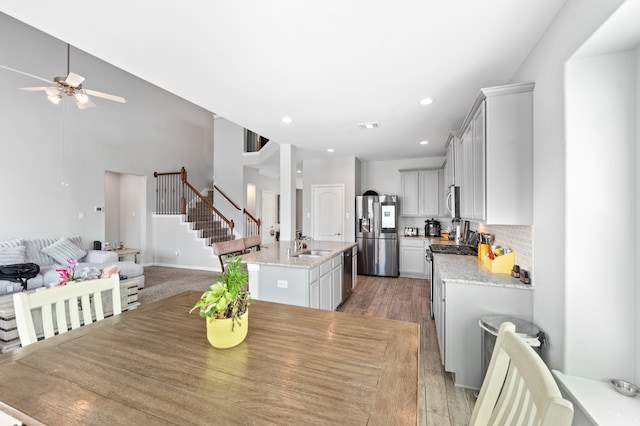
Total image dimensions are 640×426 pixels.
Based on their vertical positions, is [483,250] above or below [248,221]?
below

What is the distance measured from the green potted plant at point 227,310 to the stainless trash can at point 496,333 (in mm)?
1711

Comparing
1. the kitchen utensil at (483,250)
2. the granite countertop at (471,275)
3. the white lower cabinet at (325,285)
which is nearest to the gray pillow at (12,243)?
the white lower cabinet at (325,285)

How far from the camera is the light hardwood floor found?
6.41ft

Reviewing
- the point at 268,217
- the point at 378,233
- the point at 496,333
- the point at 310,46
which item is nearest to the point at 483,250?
the point at 496,333

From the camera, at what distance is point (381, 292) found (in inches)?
188

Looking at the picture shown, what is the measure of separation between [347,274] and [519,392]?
140 inches

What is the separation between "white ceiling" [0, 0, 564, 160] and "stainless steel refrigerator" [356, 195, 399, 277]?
276 centimetres

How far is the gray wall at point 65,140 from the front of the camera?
15.6ft

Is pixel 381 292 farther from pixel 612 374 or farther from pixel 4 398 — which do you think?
pixel 4 398

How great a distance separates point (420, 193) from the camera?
5926mm

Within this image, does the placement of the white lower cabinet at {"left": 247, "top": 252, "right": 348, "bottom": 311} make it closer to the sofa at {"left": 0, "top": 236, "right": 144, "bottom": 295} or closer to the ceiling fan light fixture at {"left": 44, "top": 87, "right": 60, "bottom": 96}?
the sofa at {"left": 0, "top": 236, "right": 144, "bottom": 295}

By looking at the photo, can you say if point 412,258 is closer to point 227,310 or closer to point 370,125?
point 370,125

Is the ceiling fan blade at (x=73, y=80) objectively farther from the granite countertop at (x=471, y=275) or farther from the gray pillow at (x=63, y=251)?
the granite countertop at (x=471, y=275)

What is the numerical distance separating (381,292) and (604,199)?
365 centimetres
